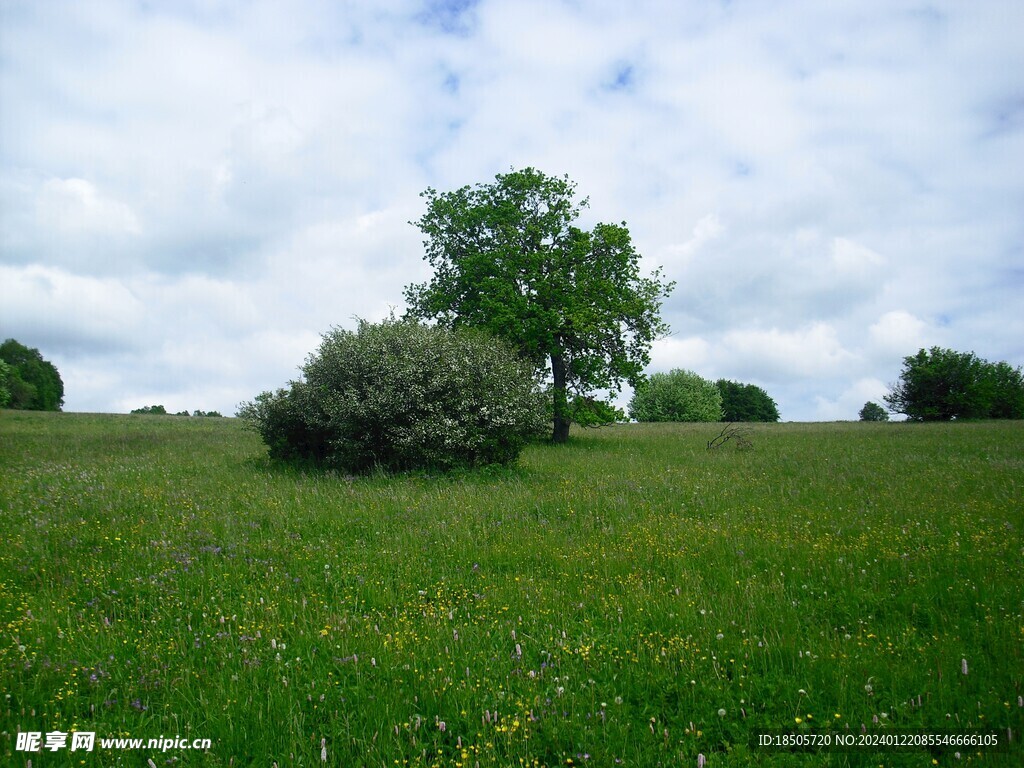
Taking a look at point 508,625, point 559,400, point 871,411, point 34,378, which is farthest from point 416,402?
point 871,411

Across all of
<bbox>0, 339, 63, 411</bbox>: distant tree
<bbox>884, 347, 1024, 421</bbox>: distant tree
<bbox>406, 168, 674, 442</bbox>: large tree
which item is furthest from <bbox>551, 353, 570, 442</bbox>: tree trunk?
<bbox>0, 339, 63, 411</bbox>: distant tree

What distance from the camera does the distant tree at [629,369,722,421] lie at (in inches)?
3342

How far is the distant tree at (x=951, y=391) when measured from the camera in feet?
206

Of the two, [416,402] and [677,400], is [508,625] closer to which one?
[416,402]

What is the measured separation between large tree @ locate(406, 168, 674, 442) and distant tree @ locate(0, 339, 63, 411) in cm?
6812

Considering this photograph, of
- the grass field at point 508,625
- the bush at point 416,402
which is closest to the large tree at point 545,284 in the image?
the bush at point 416,402

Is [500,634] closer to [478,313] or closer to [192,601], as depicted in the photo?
[192,601]

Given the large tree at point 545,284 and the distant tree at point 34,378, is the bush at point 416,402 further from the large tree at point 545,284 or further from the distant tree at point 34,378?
the distant tree at point 34,378

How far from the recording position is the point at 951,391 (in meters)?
63.6

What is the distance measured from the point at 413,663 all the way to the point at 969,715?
4.37 metres

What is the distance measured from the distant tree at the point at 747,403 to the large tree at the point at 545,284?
8946 cm

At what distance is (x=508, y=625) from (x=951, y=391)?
76.4 metres

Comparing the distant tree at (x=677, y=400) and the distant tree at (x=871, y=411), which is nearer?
the distant tree at (x=677, y=400)

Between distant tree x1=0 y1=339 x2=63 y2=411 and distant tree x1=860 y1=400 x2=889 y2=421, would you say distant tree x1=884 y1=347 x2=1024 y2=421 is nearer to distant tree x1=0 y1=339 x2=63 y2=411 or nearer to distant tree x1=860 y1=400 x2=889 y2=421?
distant tree x1=860 y1=400 x2=889 y2=421
